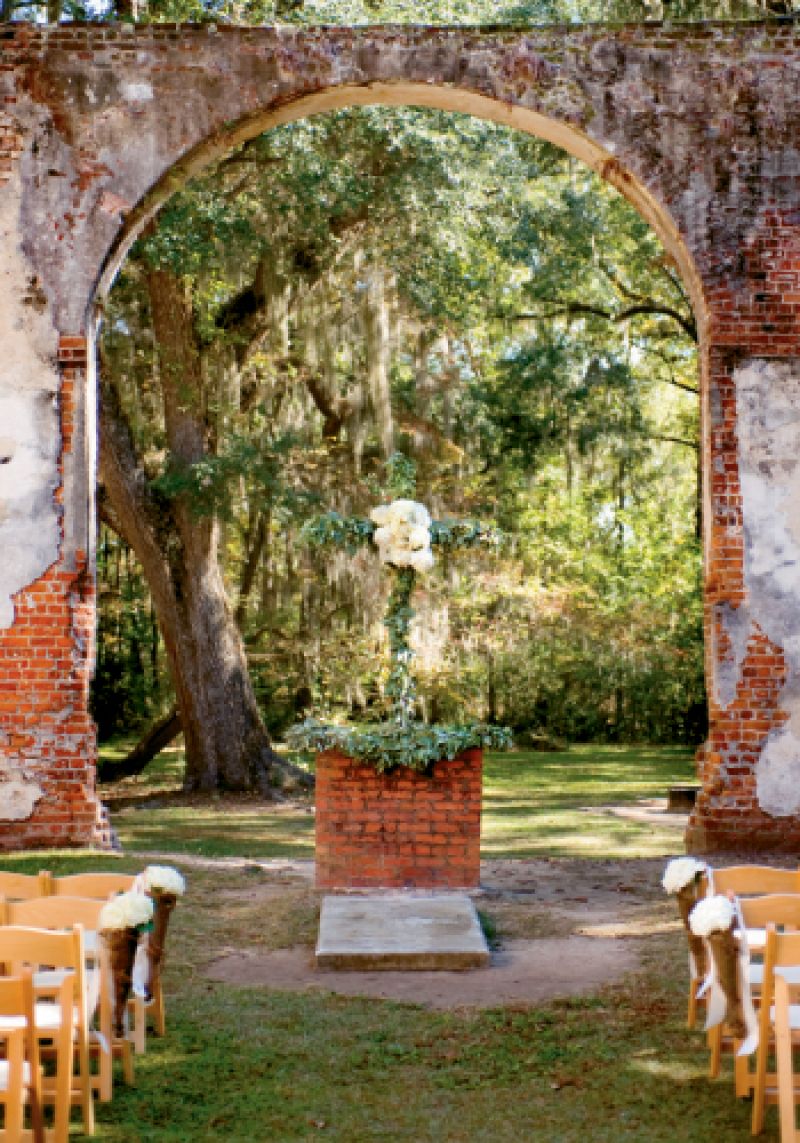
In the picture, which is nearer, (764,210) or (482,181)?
(764,210)

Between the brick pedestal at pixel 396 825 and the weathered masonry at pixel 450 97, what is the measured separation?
1964mm

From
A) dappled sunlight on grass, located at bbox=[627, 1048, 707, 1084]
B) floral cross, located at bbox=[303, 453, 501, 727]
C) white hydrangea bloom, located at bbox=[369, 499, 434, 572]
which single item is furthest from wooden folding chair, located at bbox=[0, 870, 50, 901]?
white hydrangea bloom, located at bbox=[369, 499, 434, 572]

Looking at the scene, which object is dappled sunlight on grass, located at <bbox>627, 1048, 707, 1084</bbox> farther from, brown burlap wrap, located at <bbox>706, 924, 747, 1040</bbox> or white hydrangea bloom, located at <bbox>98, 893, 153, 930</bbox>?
→ white hydrangea bloom, located at <bbox>98, 893, 153, 930</bbox>

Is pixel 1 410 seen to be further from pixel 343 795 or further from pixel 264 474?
pixel 264 474

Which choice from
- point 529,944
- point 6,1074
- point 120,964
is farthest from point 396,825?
point 6,1074

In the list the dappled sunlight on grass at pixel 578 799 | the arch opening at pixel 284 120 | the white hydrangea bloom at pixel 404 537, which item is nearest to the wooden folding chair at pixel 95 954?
the white hydrangea bloom at pixel 404 537

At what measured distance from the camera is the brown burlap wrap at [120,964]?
5.50 meters

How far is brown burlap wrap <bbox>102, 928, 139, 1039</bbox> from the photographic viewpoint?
18.1 ft

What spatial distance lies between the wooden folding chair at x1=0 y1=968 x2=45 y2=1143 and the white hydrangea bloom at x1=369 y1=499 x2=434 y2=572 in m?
5.56

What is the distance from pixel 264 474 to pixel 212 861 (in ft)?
18.8

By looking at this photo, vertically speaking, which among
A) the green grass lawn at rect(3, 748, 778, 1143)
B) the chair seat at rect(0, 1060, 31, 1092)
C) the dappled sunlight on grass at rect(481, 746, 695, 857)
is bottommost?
the dappled sunlight on grass at rect(481, 746, 695, 857)

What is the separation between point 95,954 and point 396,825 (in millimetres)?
3943

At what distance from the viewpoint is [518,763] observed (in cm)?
2344

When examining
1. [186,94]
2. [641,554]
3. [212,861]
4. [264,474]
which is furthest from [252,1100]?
[641,554]
